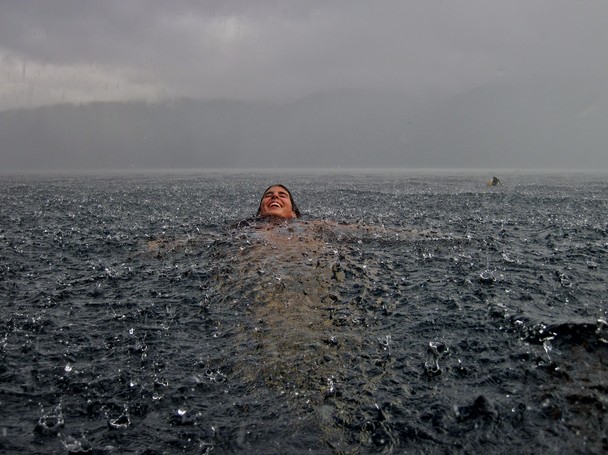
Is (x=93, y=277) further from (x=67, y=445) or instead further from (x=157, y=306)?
(x=67, y=445)

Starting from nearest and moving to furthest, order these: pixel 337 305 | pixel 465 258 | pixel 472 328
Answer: pixel 472 328 < pixel 337 305 < pixel 465 258

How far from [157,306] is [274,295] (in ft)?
6.27

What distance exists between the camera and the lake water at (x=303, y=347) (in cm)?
394

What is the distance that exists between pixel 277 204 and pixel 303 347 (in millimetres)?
9251

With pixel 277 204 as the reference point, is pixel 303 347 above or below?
below

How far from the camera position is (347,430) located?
3963 millimetres

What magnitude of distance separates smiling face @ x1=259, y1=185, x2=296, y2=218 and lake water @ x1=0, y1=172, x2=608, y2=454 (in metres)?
2.58

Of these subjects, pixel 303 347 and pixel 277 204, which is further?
pixel 277 204

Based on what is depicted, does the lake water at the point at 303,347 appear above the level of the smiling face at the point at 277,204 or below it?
below

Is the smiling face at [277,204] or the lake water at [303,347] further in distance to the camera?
the smiling face at [277,204]

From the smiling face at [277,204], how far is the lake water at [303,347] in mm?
2578

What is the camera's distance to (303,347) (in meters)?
5.56

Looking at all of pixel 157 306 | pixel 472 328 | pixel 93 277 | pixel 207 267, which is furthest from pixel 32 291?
pixel 472 328

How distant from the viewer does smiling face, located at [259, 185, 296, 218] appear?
47.4 feet
